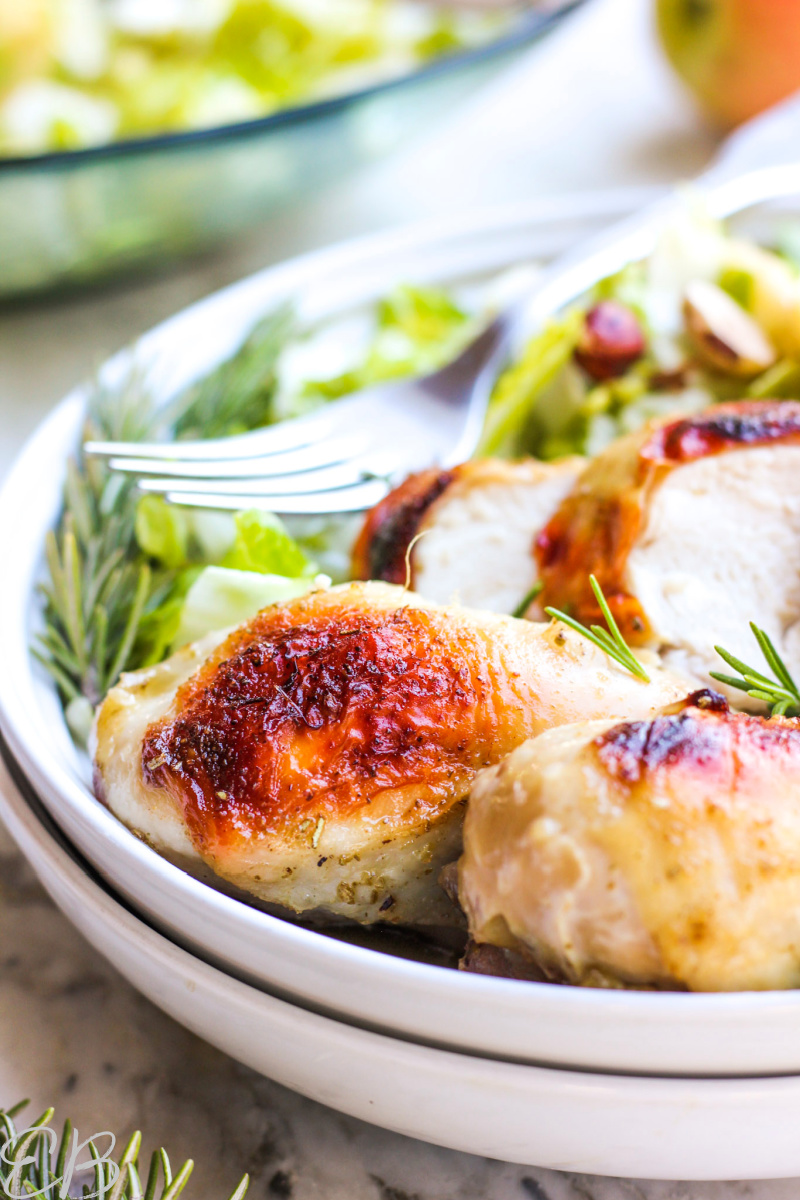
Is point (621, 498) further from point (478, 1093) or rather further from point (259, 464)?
point (478, 1093)

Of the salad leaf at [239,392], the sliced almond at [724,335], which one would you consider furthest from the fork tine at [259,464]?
the sliced almond at [724,335]

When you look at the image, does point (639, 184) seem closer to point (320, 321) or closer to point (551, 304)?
point (551, 304)

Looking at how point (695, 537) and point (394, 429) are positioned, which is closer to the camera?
point (695, 537)

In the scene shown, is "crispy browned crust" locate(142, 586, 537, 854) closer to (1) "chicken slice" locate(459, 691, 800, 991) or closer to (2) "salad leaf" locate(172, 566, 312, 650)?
(1) "chicken slice" locate(459, 691, 800, 991)

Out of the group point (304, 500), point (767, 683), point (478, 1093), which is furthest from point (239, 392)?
point (478, 1093)

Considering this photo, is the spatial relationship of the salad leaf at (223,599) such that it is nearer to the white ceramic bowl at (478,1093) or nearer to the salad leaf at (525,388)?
the white ceramic bowl at (478,1093)

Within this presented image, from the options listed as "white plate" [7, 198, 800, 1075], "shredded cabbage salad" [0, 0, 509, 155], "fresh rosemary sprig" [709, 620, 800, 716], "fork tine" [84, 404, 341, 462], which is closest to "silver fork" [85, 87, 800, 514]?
"fork tine" [84, 404, 341, 462]
